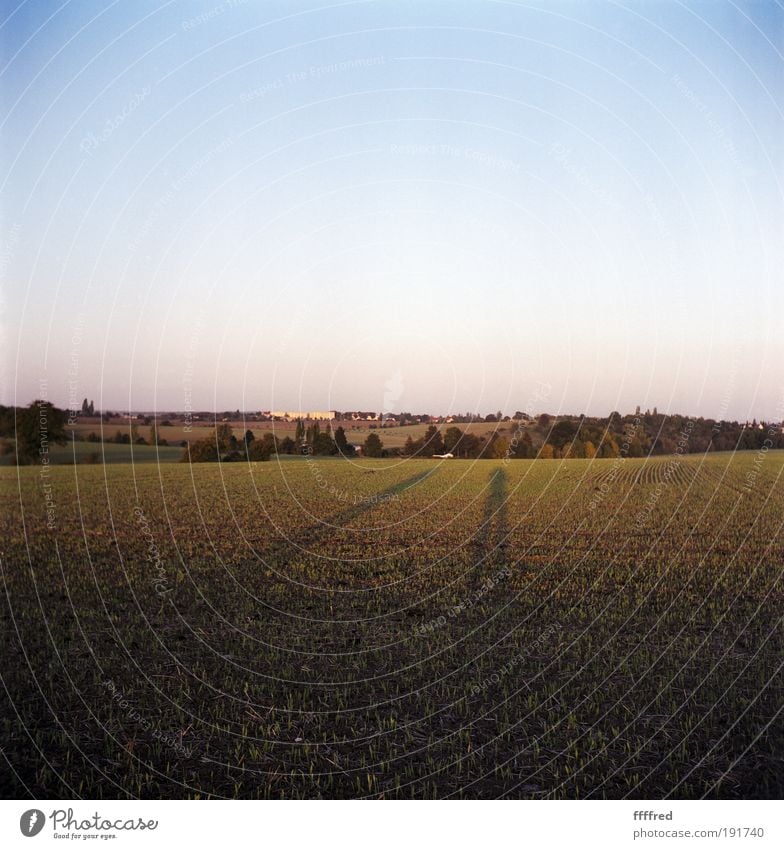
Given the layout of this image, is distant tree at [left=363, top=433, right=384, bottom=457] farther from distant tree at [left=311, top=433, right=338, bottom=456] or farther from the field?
the field

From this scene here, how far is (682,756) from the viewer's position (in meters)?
6.95

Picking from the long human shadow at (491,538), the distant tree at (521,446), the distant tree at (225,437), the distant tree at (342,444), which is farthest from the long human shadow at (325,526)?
the distant tree at (521,446)

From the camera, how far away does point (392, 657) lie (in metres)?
9.36

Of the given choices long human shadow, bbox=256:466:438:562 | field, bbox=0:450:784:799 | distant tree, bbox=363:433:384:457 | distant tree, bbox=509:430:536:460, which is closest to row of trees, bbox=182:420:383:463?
distant tree, bbox=363:433:384:457

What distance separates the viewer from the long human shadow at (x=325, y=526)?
15.7 m

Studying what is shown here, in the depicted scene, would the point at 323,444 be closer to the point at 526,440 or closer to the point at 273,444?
the point at 273,444

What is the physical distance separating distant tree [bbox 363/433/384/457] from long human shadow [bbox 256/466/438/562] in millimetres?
1293

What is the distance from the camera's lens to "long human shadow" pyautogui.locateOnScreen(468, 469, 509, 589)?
45.4 ft

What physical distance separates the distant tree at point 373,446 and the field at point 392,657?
20.4ft

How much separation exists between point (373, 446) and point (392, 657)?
1734 cm

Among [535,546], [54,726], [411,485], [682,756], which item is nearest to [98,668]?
[54,726]

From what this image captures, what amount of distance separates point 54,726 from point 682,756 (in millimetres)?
5600

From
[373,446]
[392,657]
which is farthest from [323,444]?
[392,657]

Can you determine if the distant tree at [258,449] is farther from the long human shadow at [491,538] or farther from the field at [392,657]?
the field at [392,657]
